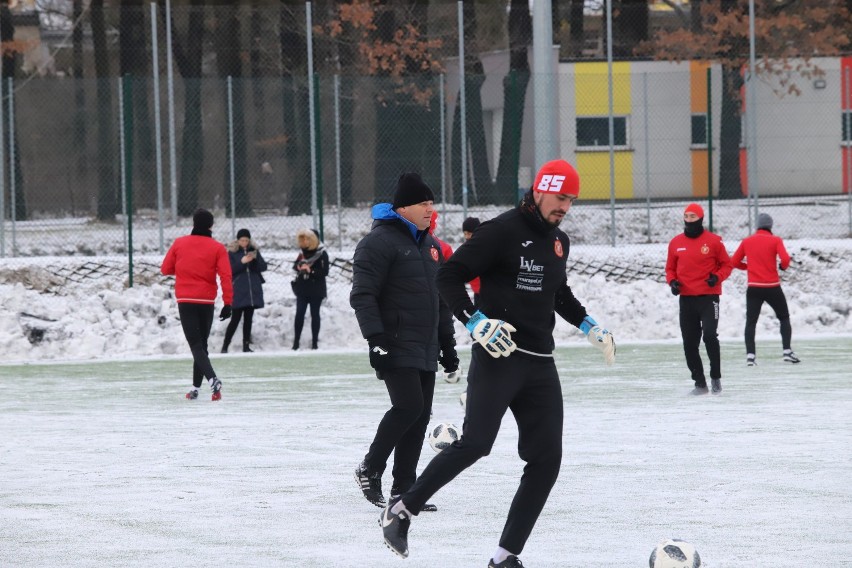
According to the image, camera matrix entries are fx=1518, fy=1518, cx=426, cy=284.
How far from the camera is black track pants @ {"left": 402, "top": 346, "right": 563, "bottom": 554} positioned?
6359 mm

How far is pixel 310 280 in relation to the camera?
63.0 feet

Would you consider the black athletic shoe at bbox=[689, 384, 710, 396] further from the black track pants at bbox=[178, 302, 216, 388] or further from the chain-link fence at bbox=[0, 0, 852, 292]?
the chain-link fence at bbox=[0, 0, 852, 292]

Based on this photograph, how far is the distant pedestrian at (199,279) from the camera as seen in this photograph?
1340cm

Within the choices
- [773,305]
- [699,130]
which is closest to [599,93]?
[699,130]

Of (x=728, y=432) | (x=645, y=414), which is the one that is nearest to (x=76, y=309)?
(x=645, y=414)

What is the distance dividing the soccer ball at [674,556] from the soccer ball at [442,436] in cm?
390

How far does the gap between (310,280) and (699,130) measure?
7375mm

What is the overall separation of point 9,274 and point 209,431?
10.2 m

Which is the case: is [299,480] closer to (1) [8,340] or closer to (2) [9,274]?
(1) [8,340]

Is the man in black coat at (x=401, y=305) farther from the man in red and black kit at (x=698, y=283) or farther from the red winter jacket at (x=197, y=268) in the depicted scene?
the man in red and black kit at (x=698, y=283)

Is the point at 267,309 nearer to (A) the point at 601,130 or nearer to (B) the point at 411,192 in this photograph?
(A) the point at 601,130

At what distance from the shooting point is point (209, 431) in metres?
11.5

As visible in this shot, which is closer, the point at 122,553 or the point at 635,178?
the point at 122,553

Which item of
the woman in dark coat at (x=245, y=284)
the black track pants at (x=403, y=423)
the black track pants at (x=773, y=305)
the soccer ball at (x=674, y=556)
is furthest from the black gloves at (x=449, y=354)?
the woman in dark coat at (x=245, y=284)
